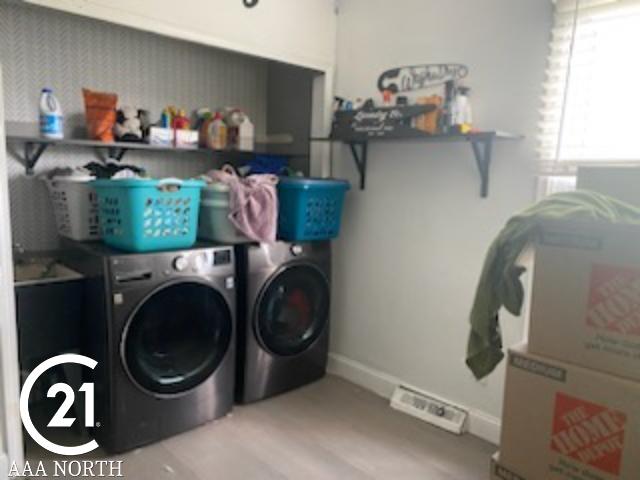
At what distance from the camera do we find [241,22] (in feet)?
7.88

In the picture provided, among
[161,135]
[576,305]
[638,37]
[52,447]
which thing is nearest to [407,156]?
[638,37]

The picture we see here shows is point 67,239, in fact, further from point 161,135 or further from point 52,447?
point 52,447

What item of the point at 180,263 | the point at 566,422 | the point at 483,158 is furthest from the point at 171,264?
the point at 566,422

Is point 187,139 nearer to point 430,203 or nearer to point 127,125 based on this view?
point 127,125

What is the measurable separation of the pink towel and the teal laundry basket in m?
0.17

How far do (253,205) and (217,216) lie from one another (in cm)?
20

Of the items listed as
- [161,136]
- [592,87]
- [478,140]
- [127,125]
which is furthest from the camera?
[161,136]

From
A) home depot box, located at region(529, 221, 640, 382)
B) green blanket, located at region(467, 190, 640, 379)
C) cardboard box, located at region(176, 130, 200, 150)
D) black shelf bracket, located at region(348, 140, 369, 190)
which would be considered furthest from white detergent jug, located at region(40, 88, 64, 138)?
home depot box, located at region(529, 221, 640, 382)

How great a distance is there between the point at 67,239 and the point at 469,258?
Result: 189 cm

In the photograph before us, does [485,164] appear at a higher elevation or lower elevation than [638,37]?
lower

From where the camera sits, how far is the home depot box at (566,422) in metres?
1.08

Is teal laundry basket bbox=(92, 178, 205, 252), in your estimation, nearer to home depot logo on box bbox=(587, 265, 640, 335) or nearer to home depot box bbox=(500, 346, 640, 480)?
home depot box bbox=(500, 346, 640, 480)

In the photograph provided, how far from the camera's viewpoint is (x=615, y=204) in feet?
3.82

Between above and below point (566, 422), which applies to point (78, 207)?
above
